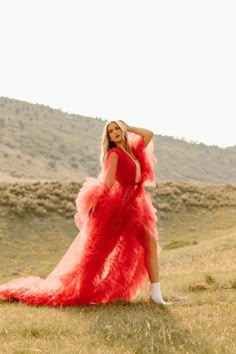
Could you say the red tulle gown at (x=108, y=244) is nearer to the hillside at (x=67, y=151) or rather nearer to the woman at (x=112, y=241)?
the woman at (x=112, y=241)

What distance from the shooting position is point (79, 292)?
8.09 m

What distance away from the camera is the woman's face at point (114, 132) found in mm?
8188

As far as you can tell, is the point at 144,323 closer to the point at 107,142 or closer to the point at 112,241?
the point at 112,241

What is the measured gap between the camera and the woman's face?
8188 mm

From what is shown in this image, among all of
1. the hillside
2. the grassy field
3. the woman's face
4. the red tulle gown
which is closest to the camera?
the grassy field

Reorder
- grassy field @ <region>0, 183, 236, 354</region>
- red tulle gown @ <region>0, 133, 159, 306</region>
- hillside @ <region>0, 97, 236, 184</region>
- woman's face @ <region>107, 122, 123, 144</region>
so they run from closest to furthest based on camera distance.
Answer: grassy field @ <region>0, 183, 236, 354</region>, red tulle gown @ <region>0, 133, 159, 306</region>, woman's face @ <region>107, 122, 123, 144</region>, hillside @ <region>0, 97, 236, 184</region>

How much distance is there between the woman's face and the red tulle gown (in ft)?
0.57

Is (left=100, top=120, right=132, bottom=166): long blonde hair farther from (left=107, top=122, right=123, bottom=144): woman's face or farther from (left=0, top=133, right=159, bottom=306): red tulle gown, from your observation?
(left=0, top=133, right=159, bottom=306): red tulle gown

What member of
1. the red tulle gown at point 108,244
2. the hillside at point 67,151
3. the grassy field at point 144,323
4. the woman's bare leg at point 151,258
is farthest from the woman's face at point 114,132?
the hillside at point 67,151

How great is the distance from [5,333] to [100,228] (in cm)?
249

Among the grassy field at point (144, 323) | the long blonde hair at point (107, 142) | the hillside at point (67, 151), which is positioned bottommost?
the hillside at point (67, 151)

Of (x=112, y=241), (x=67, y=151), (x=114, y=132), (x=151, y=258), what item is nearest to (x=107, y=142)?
(x=114, y=132)

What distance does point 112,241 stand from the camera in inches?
322

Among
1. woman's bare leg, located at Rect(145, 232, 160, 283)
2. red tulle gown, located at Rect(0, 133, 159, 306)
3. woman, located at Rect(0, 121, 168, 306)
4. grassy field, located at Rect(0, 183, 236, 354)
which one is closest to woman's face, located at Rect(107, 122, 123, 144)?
woman, located at Rect(0, 121, 168, 306)
